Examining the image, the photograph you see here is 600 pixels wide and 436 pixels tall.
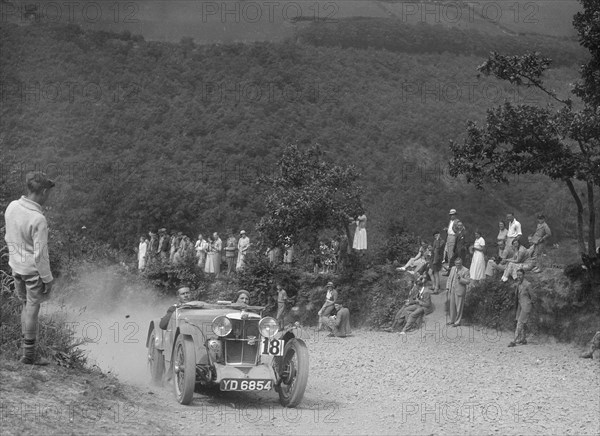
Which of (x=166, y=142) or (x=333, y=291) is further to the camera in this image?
(x=166, y=142)

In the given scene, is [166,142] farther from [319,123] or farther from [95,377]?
[95,377]

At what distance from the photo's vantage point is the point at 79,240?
126 feet

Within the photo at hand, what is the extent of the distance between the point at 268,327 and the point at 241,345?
26.7 inches

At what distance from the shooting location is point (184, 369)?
44.9 feet

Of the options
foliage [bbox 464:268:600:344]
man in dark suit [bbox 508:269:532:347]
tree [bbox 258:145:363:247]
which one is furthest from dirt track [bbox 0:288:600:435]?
tree [bbox 258:145:363:247]

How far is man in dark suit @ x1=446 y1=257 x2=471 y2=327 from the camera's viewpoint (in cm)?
2362

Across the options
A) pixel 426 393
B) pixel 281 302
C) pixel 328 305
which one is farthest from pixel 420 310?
pixel 426 393

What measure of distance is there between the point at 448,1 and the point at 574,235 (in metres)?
54.7

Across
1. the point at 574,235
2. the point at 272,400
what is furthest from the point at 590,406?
the point at 574,235

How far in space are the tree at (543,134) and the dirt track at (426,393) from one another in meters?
3.80

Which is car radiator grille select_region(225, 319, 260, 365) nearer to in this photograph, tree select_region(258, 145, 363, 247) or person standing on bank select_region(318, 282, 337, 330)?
person standing on bank select_region(318, 282, 337, 330)

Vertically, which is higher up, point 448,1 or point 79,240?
point 448,1

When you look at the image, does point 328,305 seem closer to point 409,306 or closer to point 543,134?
point 409,306

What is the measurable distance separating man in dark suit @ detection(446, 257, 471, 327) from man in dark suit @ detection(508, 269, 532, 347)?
192 cm
